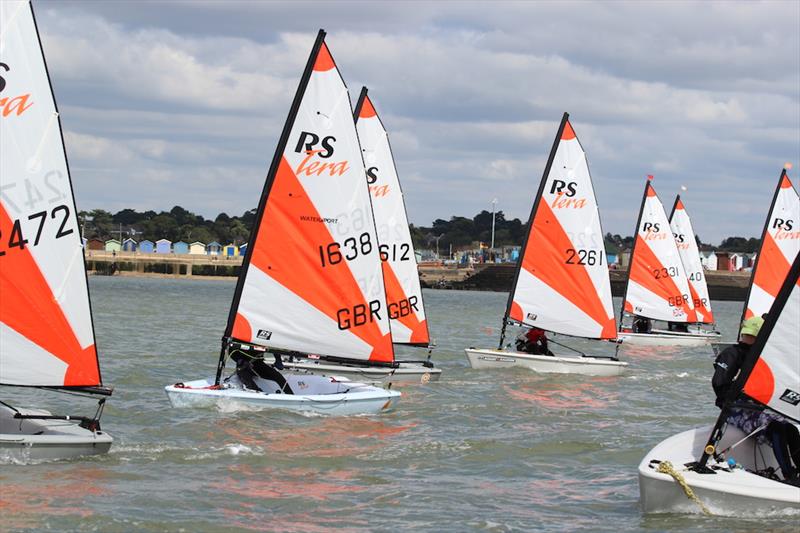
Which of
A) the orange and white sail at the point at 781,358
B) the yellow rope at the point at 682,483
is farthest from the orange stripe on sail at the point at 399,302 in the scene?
the orange and white sail at the point at 781,358

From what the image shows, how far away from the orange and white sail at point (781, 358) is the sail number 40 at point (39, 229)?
6.95 m

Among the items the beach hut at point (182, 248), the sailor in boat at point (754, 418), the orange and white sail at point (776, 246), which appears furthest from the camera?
the beach hut at point (182, 248)

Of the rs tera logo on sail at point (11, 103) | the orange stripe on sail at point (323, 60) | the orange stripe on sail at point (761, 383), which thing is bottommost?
the orange stripe on sail at point (761, 383)

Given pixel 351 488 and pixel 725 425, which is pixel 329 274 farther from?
pixel 725 425

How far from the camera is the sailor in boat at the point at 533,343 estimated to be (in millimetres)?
25484

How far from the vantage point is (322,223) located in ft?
61.3

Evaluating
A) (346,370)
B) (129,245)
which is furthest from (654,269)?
(129,245)

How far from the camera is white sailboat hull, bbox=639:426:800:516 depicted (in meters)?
11.1

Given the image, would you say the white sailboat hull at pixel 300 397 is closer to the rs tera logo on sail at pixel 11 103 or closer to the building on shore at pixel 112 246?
the rs tera logo on sail at pixel 11 103

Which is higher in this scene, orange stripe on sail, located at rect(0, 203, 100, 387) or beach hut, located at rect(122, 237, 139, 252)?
beach hut, located at rect(122, 237, 139, 252)

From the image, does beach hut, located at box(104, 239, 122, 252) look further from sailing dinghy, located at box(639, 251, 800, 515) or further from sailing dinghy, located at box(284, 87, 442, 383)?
sailing dinghy, located at box(639, 251, 800, 515)

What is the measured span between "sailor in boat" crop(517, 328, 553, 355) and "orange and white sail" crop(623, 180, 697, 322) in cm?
1387

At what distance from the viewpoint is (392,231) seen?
25.8 meters

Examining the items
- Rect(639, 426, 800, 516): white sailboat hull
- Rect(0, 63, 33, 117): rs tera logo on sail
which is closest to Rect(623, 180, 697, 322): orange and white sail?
Rect(639, 426, 800, 516): white sailboat hull
